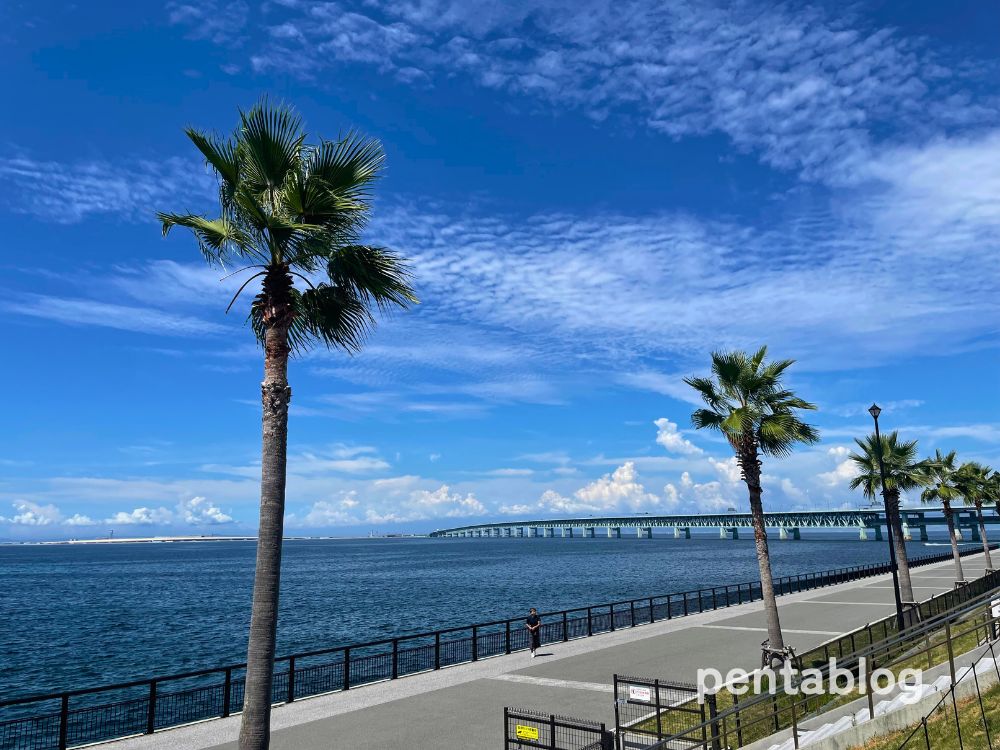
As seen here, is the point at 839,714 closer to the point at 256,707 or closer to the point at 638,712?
the point at 638,712

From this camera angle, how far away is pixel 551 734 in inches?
464

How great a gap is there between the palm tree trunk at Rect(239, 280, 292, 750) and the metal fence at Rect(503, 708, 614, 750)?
418 centimetres

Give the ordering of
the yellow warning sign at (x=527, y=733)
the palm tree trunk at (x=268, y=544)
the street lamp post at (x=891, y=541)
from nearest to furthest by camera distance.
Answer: the palm tree trunk at (x=268, y=544) < the yellow warning sign at (x=527, y=733) < the street lamp post at (x=891, y=541)

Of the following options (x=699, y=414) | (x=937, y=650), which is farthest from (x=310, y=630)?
(x=937, y=650)

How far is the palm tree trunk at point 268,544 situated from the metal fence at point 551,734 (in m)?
4.18

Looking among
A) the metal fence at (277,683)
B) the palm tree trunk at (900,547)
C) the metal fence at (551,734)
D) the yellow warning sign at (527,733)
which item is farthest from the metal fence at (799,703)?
the palm tree trunk at (900,547)

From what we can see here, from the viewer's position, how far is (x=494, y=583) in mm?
88875

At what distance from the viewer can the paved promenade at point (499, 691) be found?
46.8 feet

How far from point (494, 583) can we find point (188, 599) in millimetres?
34475

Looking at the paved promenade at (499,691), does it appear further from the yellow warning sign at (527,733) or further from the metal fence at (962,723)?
the metal fence at (962,723)

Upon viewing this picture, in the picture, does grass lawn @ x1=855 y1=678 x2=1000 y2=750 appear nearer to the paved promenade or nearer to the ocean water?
the paved promenade

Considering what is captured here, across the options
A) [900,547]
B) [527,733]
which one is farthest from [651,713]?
[900,547]

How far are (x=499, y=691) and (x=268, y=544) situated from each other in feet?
36.7

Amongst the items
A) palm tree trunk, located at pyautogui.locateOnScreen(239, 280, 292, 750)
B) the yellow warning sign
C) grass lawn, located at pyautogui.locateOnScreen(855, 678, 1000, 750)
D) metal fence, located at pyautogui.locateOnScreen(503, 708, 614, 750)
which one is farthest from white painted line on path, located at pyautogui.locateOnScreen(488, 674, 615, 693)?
palm tree trunk, located at pyautogui.locateOnScreen(239, 280, 292, 750)
